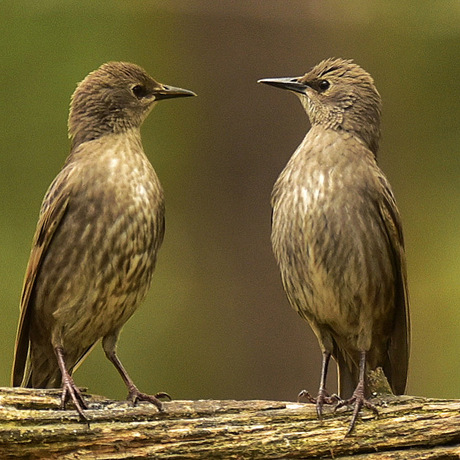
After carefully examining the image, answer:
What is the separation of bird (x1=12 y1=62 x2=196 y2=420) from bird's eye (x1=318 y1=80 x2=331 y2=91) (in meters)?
0.52

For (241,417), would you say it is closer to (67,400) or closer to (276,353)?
(67,400)

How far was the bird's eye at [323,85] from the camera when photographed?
4.13m

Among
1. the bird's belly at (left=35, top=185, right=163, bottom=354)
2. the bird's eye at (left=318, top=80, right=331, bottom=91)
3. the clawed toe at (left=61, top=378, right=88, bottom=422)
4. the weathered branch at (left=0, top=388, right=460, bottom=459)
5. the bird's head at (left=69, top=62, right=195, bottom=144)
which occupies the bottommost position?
the weathered branch at (left=0, top=388, right=460, bottom=459)

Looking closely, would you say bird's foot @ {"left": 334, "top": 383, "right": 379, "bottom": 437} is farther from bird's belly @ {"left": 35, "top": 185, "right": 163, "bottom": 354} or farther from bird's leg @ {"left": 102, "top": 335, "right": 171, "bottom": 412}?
bird's belly @ {"left": 35, "top": 185, "right": 163, "bottom": 354}

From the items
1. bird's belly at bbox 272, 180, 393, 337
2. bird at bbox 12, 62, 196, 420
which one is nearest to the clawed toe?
bird at bbox 12, 62, 196, 420

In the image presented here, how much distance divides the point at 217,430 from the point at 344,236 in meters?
0.84

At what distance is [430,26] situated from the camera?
657 cm

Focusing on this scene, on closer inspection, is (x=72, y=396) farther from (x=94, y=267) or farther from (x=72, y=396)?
(x=94, y=267)

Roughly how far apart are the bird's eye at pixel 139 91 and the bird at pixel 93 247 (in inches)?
0.4

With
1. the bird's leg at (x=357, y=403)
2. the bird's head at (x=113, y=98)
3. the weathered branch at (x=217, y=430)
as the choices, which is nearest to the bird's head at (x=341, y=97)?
the bird's head at (x=113, y=98)

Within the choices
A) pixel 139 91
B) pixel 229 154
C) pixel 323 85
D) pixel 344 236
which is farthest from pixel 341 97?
pixel 229 154

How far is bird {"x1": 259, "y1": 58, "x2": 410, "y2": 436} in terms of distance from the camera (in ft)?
12.8

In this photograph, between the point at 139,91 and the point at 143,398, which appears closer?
the point at 143,398

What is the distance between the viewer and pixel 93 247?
3.80 meters
